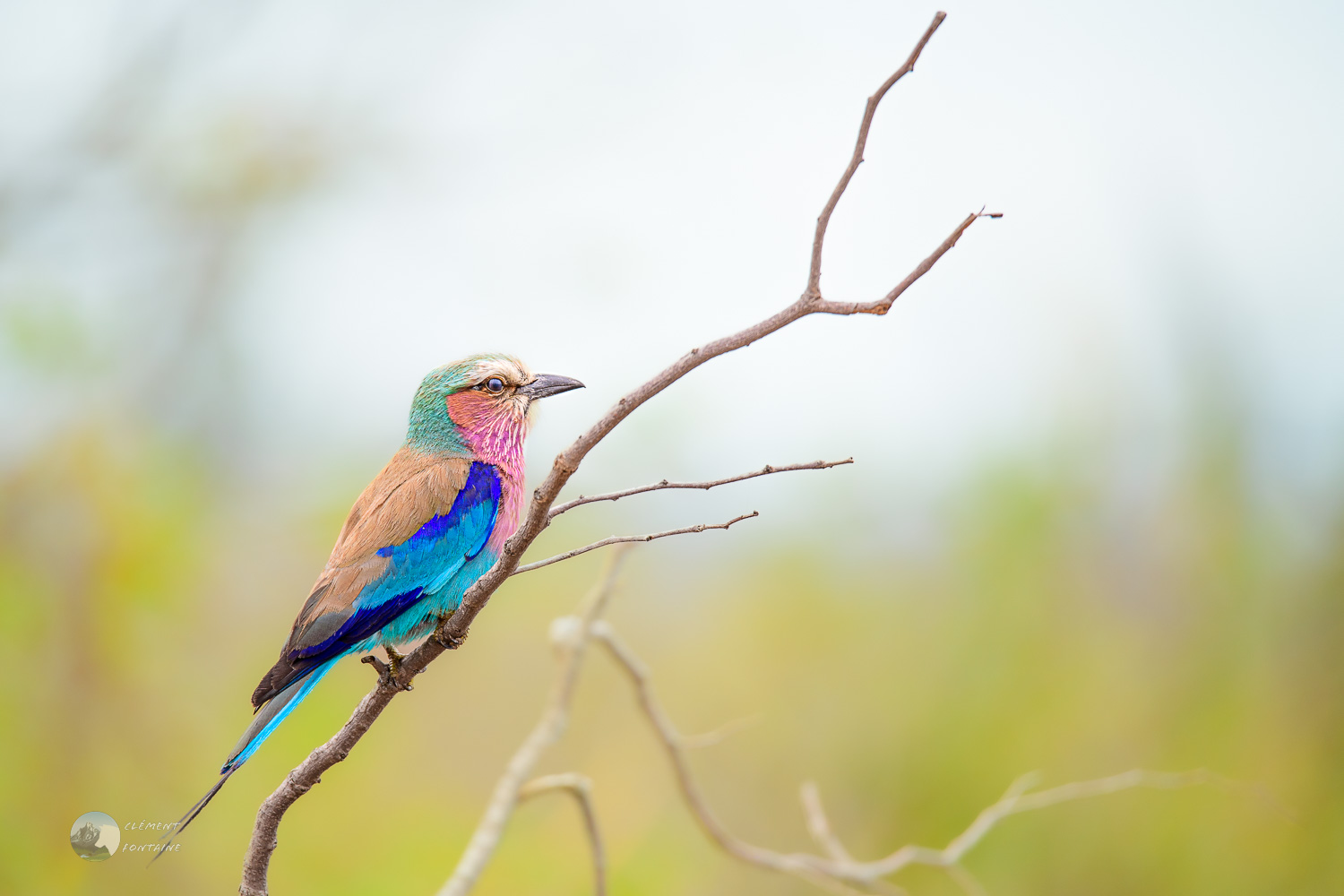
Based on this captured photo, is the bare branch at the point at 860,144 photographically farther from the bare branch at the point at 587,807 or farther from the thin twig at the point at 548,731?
the bare branch at the point at 587,807

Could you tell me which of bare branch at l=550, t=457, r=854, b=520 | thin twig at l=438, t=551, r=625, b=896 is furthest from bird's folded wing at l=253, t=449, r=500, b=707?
thin twig at l=438, t=551, r=625, b=896

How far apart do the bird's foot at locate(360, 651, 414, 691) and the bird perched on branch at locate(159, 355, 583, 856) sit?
0.01 meters

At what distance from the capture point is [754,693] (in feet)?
9.98

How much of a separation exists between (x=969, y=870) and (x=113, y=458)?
2.79 m

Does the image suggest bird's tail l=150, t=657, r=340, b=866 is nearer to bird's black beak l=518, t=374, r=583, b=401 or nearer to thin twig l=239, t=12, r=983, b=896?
thin twig l=239, t=12, r=983, b=896

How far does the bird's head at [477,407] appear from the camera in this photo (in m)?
1.44

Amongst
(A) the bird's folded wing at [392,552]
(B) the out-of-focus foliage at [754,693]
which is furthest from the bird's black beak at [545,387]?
(B) the out-of-focus foliage at [754,693]

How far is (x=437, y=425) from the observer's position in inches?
57.3

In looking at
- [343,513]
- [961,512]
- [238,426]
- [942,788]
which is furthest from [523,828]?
[961,512]

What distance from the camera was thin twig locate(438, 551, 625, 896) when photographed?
177cm

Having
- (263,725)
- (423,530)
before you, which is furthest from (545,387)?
(263,725)

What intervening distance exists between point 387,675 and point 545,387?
517mm

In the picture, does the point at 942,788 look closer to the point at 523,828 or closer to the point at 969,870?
the point at 969,870

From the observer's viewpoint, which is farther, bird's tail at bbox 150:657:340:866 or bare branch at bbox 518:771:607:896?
bare branch at bbox 518:771:607:896
